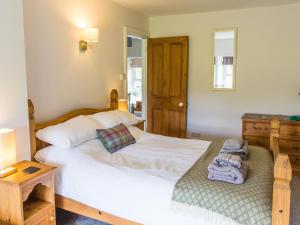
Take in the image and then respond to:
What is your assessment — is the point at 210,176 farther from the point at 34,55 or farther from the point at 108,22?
the point at 108,22

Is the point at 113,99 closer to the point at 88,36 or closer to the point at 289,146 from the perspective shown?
the point at 88,36

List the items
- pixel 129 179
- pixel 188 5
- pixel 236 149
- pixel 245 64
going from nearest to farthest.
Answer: pixel 129 179
pixel 236 149
pixel 188 5
pixel 245 64

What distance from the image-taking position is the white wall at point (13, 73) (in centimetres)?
210

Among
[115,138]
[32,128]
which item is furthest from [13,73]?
[115,138]

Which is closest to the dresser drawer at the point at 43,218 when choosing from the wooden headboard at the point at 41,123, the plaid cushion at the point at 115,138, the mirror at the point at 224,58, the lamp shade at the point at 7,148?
the lamp shade at the point at 7,148

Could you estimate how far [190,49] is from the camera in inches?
182

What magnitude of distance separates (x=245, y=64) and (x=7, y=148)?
11.7 feet

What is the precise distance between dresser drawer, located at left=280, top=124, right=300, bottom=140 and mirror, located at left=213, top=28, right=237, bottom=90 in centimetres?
103

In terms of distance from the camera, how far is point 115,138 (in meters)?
2.84

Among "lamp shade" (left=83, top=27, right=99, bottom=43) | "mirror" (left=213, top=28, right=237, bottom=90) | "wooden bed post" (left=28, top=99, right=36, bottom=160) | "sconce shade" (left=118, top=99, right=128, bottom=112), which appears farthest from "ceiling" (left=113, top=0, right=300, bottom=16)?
"wooden bed post" (left=28, top=99, right=36, bottom=160)

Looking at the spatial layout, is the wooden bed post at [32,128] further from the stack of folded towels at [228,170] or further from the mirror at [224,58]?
the mirror at [224,58]

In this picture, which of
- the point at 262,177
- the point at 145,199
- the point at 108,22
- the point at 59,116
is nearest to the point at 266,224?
the point at 262,177

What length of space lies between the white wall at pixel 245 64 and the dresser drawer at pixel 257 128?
499 millimetres

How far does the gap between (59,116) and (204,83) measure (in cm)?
255
